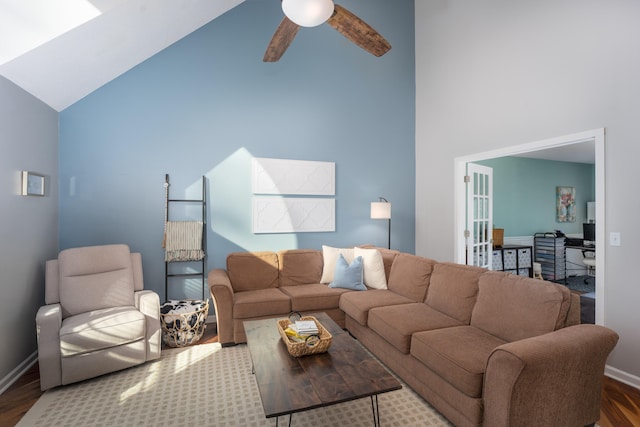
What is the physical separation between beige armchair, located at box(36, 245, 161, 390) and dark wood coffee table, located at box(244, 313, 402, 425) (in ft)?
3.61

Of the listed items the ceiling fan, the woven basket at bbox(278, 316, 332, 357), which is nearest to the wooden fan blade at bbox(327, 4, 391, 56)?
the ceiling fan

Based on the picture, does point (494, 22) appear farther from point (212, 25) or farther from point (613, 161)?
point (212, 25)

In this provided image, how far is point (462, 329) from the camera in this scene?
7.72 feet

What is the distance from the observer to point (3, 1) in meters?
1.91

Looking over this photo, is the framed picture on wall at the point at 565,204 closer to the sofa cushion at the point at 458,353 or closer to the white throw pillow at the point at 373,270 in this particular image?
the white throw pillow at the point at 373,270

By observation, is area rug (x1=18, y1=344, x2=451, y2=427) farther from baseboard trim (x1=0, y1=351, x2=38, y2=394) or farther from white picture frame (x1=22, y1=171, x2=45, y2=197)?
white picture frame (x1=22, y1=171, x2=45, y2=197)

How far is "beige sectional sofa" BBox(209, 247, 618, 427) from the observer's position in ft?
5.39

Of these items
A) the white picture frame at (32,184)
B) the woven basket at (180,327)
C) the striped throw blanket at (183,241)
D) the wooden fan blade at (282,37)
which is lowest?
the woven basket at (180,327)

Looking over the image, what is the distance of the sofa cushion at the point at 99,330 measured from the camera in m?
2.33

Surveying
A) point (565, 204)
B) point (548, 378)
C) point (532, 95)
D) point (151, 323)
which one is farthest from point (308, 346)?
point (565, 204)

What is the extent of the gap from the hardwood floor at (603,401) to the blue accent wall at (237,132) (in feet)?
4.49

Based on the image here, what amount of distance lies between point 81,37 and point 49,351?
94.3 inches

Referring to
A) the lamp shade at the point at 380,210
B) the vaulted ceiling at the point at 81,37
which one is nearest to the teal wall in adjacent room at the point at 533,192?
the lamp shade at the point at 380,210

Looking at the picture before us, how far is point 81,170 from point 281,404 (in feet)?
11.1
